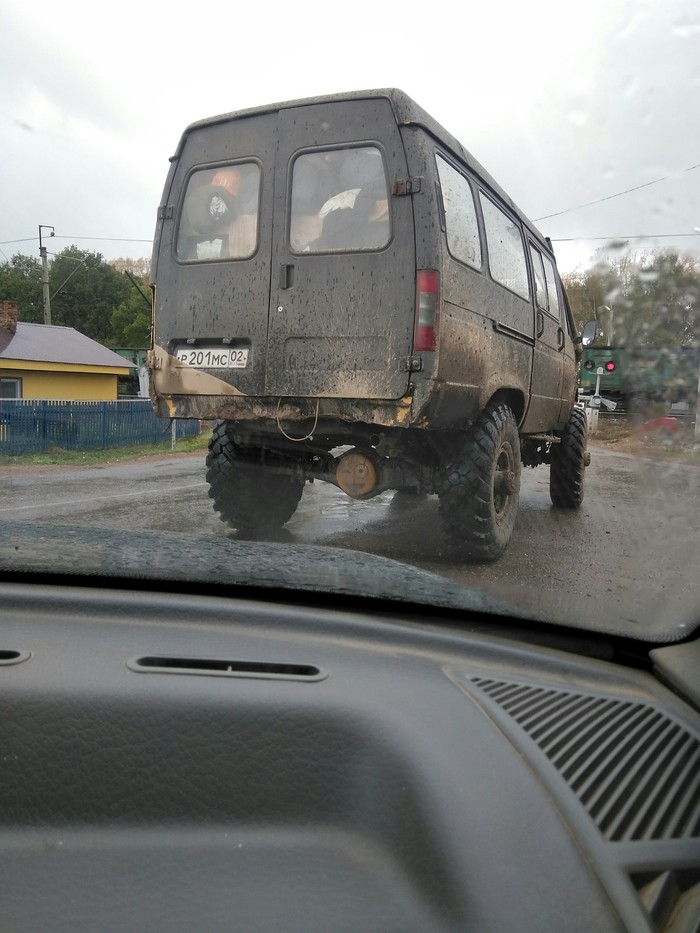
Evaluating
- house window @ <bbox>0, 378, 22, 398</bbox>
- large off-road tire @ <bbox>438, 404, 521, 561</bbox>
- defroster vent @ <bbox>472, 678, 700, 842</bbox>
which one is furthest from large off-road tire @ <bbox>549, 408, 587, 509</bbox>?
house window @ <bbox>0, 378, 22, 398</bbox>

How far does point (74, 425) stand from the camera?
15.7 metres

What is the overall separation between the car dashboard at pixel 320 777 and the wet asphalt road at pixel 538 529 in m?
0.60

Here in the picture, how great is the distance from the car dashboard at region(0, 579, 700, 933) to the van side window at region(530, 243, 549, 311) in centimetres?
515

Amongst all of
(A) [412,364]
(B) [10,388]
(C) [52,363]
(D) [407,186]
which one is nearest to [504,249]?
(D) [407,186]

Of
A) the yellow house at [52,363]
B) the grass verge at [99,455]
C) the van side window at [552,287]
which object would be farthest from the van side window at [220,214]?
the yellow house at [52,363]

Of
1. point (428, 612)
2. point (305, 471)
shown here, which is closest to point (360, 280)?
point (305, 471)

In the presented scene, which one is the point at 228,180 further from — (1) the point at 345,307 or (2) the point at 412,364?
(2) the point at 412,364

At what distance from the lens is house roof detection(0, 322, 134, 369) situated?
69.7 ft

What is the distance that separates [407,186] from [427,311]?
74cm

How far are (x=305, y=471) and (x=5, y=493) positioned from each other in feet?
15.0

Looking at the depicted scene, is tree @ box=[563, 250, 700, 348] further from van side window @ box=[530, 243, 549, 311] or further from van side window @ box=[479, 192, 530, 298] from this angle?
van side window @ box=[530, 243, 549, 311]

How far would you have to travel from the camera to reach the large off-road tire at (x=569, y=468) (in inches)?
301

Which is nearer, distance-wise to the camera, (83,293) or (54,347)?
(54,347)

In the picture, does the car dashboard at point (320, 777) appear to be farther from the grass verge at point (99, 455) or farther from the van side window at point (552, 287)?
the grass verge at point (99, 455)
